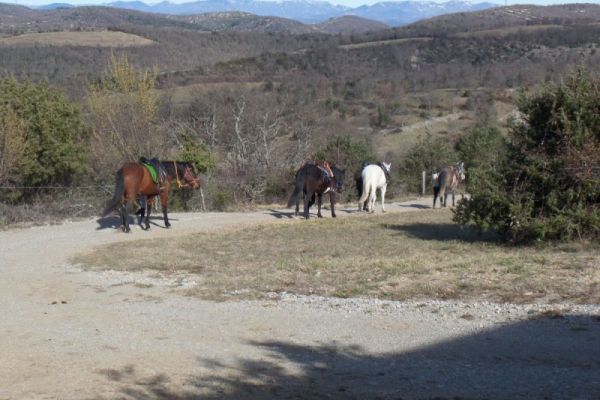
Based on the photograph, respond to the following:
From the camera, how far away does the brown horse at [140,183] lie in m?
20.4

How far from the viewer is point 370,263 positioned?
1498 cm

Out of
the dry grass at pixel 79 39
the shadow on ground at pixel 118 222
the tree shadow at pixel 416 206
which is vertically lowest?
the tree shadow at pixel 416 206

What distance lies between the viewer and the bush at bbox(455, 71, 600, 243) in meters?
17.2

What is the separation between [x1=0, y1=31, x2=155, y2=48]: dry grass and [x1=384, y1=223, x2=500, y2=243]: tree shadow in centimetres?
10498

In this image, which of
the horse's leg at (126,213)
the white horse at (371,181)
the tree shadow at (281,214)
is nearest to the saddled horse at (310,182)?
the tree shadow at (281,214)

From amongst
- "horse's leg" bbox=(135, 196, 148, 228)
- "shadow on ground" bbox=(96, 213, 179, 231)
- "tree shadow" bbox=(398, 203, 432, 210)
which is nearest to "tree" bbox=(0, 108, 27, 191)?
"shadow on ground" bbox=(96, 213, 179, 231)

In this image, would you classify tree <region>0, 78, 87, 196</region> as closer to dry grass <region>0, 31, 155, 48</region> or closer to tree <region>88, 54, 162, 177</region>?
tree <region>88, 54, 162, 177</region>

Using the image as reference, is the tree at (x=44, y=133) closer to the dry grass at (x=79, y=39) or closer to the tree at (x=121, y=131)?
the tree at (x=121, y=131)

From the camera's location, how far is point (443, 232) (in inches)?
826

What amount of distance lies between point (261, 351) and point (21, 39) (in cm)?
12540

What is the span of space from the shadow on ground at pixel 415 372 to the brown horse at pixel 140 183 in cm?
1160

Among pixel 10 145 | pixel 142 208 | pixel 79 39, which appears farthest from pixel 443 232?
pixel 79 39

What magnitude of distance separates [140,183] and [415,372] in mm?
13668

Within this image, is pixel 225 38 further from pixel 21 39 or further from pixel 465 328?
pixel 465 328
